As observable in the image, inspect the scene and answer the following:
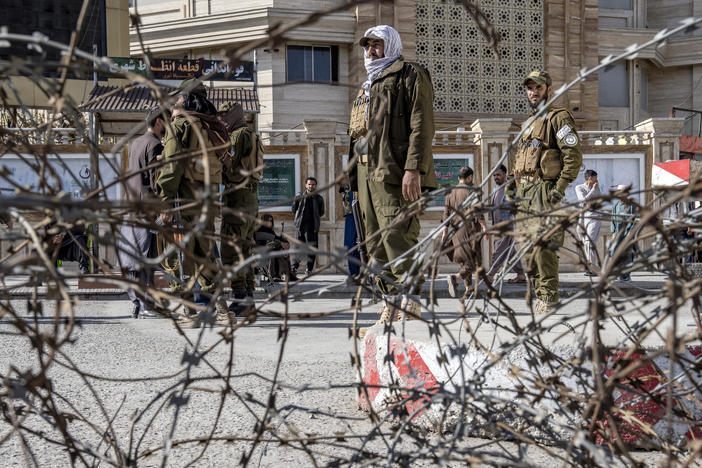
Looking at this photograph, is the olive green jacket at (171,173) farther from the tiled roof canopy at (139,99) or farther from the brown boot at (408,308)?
the tiled roof canopy at (139,99)

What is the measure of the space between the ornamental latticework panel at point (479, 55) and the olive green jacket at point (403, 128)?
18.5 meters

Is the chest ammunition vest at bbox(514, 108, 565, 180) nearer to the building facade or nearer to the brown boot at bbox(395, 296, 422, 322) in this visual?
the brown boot at bbox(395, 296, 422, 322)

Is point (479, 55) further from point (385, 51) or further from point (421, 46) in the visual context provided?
point (385, 51)

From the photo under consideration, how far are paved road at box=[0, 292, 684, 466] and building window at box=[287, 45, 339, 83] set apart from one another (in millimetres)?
16777

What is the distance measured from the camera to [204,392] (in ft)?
11.6

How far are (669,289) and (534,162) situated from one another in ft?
14.6

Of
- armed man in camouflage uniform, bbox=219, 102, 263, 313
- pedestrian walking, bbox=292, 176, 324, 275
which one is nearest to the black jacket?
pedestrian walking, bbox=292, 176, 324, 275

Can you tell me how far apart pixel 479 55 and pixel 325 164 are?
9891 millimetres

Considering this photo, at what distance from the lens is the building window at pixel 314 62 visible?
22453 millimetres

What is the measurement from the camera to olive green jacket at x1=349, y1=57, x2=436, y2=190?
4348 millimetres

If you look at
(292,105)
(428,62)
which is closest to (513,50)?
(428,62)

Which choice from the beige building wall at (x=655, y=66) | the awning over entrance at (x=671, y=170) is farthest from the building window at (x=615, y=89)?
the awning over entrance at (x=671, y=170)

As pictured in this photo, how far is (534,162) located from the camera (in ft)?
18.0

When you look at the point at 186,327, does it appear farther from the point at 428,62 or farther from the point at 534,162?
the point at 428,62
